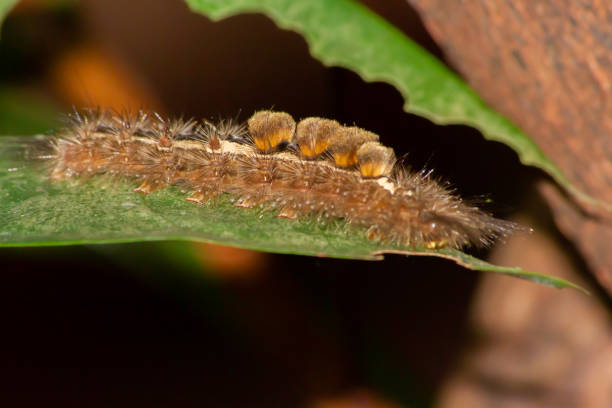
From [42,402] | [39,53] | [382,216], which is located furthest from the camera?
[39,53]

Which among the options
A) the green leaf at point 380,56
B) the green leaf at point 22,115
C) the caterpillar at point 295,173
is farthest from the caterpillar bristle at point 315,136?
the green leaf at point 22,115

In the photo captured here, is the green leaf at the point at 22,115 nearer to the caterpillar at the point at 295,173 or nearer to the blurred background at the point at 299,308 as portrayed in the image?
the blurred background at the point at 299,308

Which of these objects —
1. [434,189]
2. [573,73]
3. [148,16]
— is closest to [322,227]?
[434,189]

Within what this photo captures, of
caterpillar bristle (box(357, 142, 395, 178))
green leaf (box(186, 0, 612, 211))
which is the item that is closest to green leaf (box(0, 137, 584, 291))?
caterpillar bristle (box(357, 142, 395, 178))

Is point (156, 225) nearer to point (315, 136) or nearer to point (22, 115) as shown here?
point (315, 136)

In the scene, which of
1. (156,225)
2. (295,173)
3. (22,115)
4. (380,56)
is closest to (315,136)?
(295,173)

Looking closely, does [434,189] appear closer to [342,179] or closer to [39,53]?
[342,179]
